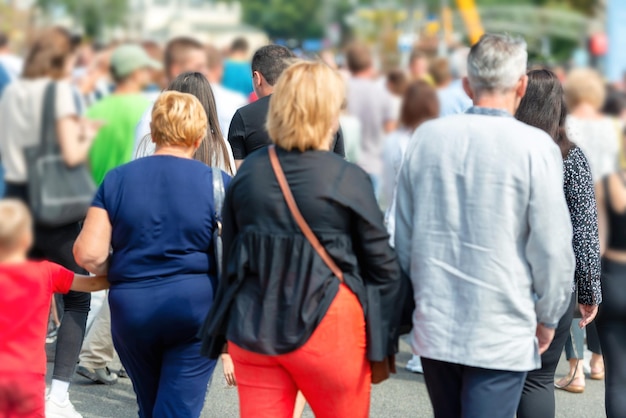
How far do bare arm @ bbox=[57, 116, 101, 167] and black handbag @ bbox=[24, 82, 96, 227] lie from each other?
0.08ft

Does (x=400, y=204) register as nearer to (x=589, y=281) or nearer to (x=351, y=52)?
(x=589, y=281)

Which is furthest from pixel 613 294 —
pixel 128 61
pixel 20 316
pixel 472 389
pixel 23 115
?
pixel 128 61

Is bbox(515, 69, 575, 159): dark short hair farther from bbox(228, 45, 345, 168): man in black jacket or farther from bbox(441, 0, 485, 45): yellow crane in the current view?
bbox(441, 0, 485, 45): yellow crane

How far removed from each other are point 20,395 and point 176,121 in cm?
122

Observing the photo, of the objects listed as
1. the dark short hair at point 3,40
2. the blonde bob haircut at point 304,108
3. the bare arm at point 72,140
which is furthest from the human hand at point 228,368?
the dark short hair at point 3,40

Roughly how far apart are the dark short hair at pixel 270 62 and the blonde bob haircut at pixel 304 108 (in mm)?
1965

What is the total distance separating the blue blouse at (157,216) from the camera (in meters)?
4.23

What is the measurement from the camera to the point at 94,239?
167 inches

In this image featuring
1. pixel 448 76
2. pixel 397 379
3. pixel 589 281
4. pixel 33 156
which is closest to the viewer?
pixel 589 281

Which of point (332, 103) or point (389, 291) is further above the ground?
point (332, 103)

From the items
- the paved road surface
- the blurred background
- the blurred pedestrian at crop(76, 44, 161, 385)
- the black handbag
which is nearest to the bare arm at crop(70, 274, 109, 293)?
the black handbag

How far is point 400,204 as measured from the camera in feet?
12.8

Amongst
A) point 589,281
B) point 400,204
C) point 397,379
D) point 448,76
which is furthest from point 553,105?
point 448,76

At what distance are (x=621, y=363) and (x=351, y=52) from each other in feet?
26.4
